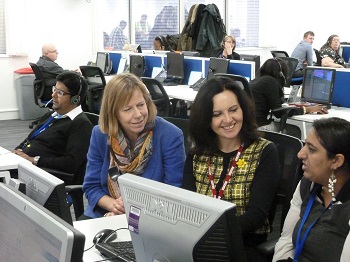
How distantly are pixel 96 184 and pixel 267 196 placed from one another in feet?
2.77

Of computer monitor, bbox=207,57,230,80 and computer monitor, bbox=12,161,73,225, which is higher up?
computer monitor, bbox=12,161,73,225

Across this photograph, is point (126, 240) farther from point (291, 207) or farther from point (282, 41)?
point (282, 41)

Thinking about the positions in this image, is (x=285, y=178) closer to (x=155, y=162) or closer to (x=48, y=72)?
(x=155, y=162)

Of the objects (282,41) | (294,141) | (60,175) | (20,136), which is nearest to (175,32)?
(282,41)

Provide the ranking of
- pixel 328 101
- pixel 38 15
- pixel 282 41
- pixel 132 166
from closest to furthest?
pixel 132 166 → pixel 328 101 → pixel 38 15 → pixel 282 41

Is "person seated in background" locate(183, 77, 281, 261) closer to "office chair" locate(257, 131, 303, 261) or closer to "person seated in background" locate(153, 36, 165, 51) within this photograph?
"office chair" locate(257, 131, 303, 261)

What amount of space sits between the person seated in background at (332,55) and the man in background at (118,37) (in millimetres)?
3339

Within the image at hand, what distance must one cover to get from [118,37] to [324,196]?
829cm

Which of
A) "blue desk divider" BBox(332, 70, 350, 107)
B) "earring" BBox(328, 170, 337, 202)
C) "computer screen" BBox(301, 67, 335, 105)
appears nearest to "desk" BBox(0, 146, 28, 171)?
"earring" BBox(328, 170, 337, 202)

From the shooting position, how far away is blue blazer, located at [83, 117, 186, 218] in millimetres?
2633

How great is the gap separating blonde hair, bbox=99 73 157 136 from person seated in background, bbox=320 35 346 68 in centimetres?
644

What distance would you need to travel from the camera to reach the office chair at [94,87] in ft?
22.9

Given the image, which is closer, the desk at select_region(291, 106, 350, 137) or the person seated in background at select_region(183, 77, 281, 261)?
the person seated in background at select_region(183, 77, 281, 261)

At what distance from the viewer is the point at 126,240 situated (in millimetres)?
2127
